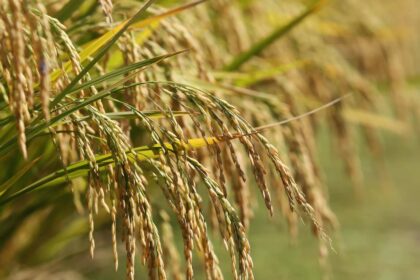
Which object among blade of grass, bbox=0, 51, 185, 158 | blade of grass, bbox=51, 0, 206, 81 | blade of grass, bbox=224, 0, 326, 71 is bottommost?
blade of grass, bbox=0, 51, 185, 158

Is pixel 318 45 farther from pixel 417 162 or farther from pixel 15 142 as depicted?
pixel 417 162

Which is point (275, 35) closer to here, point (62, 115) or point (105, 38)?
point (105, 38)

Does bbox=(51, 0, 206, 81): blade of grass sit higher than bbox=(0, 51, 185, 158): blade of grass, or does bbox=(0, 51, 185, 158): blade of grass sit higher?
bbox=(51, 0, 206, 81): blade of grass

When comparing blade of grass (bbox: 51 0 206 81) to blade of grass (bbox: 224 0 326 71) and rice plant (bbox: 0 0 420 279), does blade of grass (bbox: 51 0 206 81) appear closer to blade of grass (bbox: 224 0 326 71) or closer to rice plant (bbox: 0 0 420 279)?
rice plant (bbox: 0 0 420 279)

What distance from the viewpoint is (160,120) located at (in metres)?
1.53

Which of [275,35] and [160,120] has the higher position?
[275,35]

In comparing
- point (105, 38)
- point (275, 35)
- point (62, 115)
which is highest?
point (275, 35)

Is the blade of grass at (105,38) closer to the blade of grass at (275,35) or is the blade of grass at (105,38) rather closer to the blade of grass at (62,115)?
the blade of grass at (62,115)

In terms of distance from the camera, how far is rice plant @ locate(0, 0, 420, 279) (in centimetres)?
100

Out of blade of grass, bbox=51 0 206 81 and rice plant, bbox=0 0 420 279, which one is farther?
blade of grass, bbox=51 0 206 81

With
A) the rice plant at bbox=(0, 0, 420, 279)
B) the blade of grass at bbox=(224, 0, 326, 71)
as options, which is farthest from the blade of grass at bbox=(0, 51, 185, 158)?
the blade of grass at bbox=(224, 0, 326, 71)

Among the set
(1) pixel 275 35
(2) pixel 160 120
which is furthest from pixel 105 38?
(1) pixel 275 35

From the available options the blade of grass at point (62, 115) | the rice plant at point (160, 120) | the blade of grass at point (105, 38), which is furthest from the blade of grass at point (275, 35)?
the blade of grass at point (62, 115)

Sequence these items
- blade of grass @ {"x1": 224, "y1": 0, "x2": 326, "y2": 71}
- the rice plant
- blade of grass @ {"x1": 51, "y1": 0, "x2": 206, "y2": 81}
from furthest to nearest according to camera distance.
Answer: blade of grass @ {"x1": 224, "y1": 0, "x2": 326, "y2": 71}
blade of grass @ {"x1": 51, "y1": 0, "x2": 206, "y2": 81}
the rice plant
